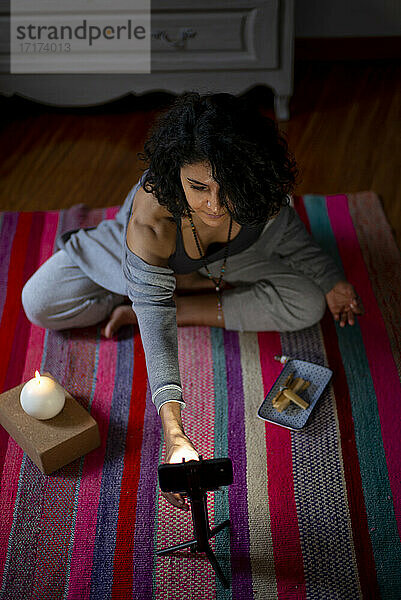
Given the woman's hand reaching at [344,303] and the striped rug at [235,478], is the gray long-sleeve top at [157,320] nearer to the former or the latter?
the striped rug at [235,478]

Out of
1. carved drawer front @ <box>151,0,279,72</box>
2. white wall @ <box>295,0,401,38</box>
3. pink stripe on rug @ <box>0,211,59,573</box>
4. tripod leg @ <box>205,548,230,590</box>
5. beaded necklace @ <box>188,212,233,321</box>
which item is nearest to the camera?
tripod leg @ <box>205,548,230,590</box>

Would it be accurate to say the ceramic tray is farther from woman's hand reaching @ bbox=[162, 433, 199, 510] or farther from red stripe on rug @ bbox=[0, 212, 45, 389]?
red stripe on rug @ bbox=[0, 212, 45, 389]

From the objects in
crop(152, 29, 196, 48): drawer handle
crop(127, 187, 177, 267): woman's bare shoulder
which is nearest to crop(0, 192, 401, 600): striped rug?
crop(127, 187, 177, 267): woman's bare shoulder

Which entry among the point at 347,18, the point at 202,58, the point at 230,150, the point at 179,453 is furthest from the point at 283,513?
the point at 347,18

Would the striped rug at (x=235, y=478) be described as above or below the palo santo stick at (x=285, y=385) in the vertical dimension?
below

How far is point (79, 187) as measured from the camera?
7.49ft

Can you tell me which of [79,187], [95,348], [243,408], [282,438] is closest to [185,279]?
[95,348]

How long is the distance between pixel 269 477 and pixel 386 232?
0.91 m

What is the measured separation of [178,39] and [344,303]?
113 cm

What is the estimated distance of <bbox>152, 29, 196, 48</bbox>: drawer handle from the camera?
2.21 meters

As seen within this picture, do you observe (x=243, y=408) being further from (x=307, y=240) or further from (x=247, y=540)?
(x=307, y=240)

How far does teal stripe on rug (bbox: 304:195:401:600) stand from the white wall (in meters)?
1.44

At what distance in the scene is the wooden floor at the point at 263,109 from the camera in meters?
2.25

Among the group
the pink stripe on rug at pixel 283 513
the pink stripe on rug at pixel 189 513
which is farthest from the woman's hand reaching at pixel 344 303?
the pink stripe on rug at pixel 189 513
